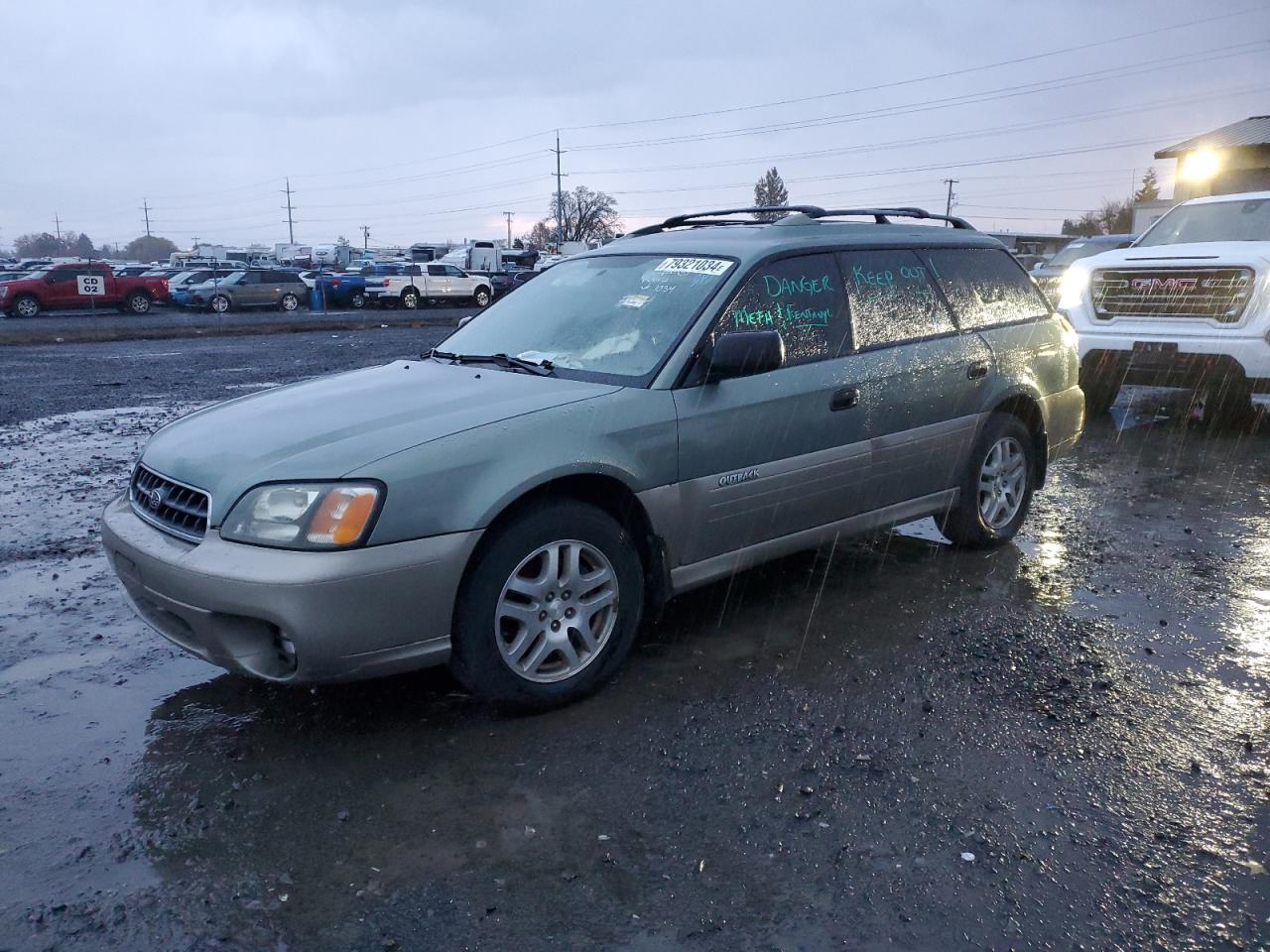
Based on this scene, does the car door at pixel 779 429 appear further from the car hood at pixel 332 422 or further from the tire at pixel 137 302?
the tire at pixel 137 302

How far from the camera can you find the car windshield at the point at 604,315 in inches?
164

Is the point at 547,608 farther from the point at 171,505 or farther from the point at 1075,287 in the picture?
the point at 1075,287

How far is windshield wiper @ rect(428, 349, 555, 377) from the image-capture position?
4.20 m

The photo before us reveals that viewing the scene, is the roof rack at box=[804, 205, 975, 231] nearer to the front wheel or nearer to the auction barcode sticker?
the auction barcode sticker

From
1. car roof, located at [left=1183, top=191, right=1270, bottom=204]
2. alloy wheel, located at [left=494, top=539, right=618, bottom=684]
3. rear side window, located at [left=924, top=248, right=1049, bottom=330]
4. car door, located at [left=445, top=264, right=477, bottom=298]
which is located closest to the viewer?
alloy wheel, located at [left=494, top=539, right=618, bottom=684]

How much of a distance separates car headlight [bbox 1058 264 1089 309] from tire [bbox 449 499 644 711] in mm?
7492

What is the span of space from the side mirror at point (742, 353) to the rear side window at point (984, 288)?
1.67m

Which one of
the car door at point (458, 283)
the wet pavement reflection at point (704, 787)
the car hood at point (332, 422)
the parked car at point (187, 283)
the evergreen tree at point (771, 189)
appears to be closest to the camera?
the wet pavement reflection at point (704, 787)

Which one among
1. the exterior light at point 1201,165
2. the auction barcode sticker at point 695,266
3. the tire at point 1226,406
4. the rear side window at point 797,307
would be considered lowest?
the tire at point 1226,406

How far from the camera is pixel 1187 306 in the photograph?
8977 mm

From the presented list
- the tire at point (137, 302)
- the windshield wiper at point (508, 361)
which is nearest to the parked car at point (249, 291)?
the tire at point (137, 302)

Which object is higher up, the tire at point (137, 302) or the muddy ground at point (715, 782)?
the tire at point (137, 302)

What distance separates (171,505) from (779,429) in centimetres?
235

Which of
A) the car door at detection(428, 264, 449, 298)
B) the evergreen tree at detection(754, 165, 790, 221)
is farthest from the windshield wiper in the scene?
the evergreen tree at detection(754, 165, 790, 221)
